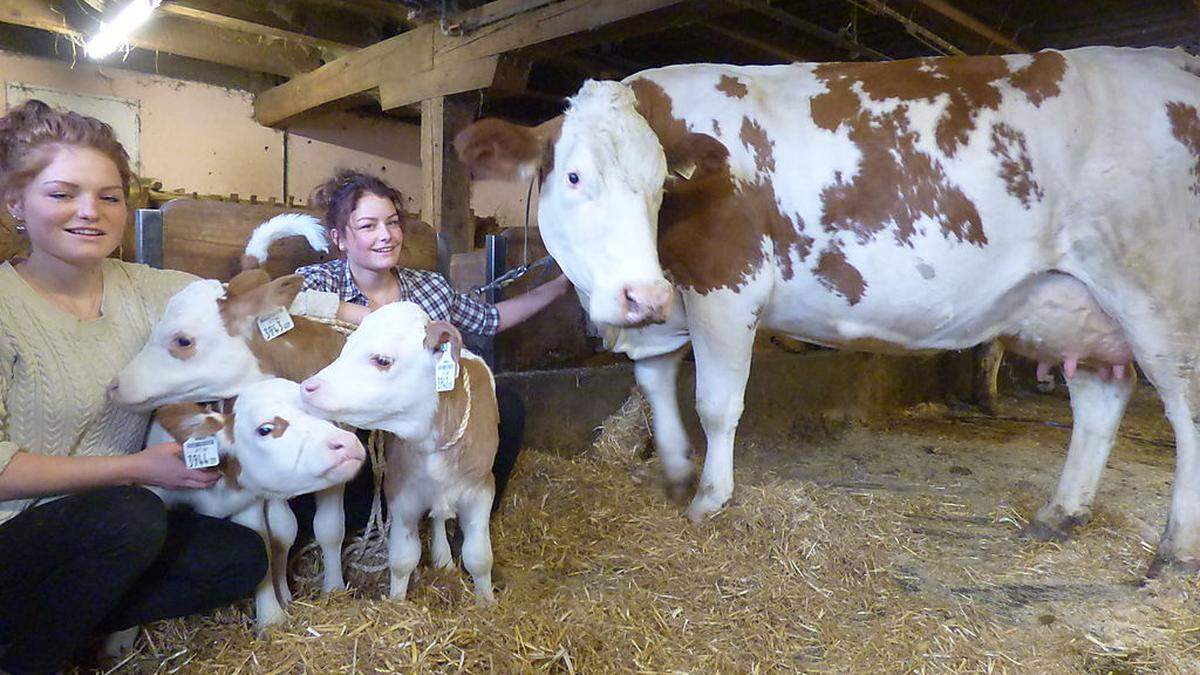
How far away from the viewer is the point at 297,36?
672cm

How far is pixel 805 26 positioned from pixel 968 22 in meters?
1.11

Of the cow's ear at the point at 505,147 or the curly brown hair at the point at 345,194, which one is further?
the cow's ear at the point at 505,147

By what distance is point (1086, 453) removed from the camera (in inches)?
136

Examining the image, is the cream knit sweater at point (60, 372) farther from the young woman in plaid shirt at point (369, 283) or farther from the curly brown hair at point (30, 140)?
the young woman in plaid shirt at point (369, 283)

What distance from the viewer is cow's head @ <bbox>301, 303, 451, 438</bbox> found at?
6.60 ft

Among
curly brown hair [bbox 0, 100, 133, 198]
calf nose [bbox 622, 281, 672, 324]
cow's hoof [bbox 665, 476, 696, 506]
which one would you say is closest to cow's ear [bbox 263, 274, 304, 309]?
curly brown hair [bbox 0, 100, 133, 198]

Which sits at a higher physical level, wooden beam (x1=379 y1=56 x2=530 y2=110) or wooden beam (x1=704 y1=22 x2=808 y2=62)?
wooden beam (x1=704 y1=22 x2=808 y2=62)

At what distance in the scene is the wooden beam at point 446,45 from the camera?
4.42 meters

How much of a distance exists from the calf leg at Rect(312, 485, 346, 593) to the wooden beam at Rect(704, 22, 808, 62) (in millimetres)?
4846

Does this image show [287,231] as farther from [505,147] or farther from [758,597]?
[758,597]

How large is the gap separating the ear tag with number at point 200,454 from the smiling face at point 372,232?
0.96m

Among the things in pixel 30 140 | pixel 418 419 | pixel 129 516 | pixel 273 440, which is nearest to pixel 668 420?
pixel 418 419

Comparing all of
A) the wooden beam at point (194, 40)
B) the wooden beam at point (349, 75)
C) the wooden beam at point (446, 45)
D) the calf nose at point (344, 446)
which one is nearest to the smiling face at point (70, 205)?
the calf nose at point (344, 446)

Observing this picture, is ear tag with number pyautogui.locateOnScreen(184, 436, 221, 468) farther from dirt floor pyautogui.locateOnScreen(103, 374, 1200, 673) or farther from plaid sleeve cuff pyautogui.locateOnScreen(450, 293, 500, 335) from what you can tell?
plaid sleeve cuff pyautogui.locateOnScreen(450, 293, 500, 335)
